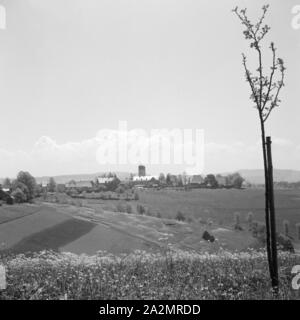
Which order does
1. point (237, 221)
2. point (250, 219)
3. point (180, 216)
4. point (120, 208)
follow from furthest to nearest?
point (180, 216), point (237, 221), point (120, 208), point (250, 219)

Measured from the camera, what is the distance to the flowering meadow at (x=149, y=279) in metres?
5.63

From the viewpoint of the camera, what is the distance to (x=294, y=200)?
12.9m

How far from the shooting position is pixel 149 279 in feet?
21.1

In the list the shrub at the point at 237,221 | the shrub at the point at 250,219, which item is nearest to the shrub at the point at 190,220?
the shrub at the point at 237,221

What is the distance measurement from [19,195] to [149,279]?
6961mm

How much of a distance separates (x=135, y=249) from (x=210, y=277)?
4.62 meters

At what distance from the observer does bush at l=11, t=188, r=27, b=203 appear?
11438 mm

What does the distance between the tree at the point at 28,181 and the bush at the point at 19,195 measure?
0.85 feet

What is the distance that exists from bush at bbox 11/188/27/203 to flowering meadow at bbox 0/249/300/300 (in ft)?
13.6

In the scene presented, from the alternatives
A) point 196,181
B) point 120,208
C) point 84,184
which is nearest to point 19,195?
point 84,184

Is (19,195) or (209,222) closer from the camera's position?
(19,195)

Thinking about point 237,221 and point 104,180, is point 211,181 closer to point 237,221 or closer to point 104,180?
point 237,221

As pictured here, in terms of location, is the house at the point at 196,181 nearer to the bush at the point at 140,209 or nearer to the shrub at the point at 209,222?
the shrub at the point at 209,222
